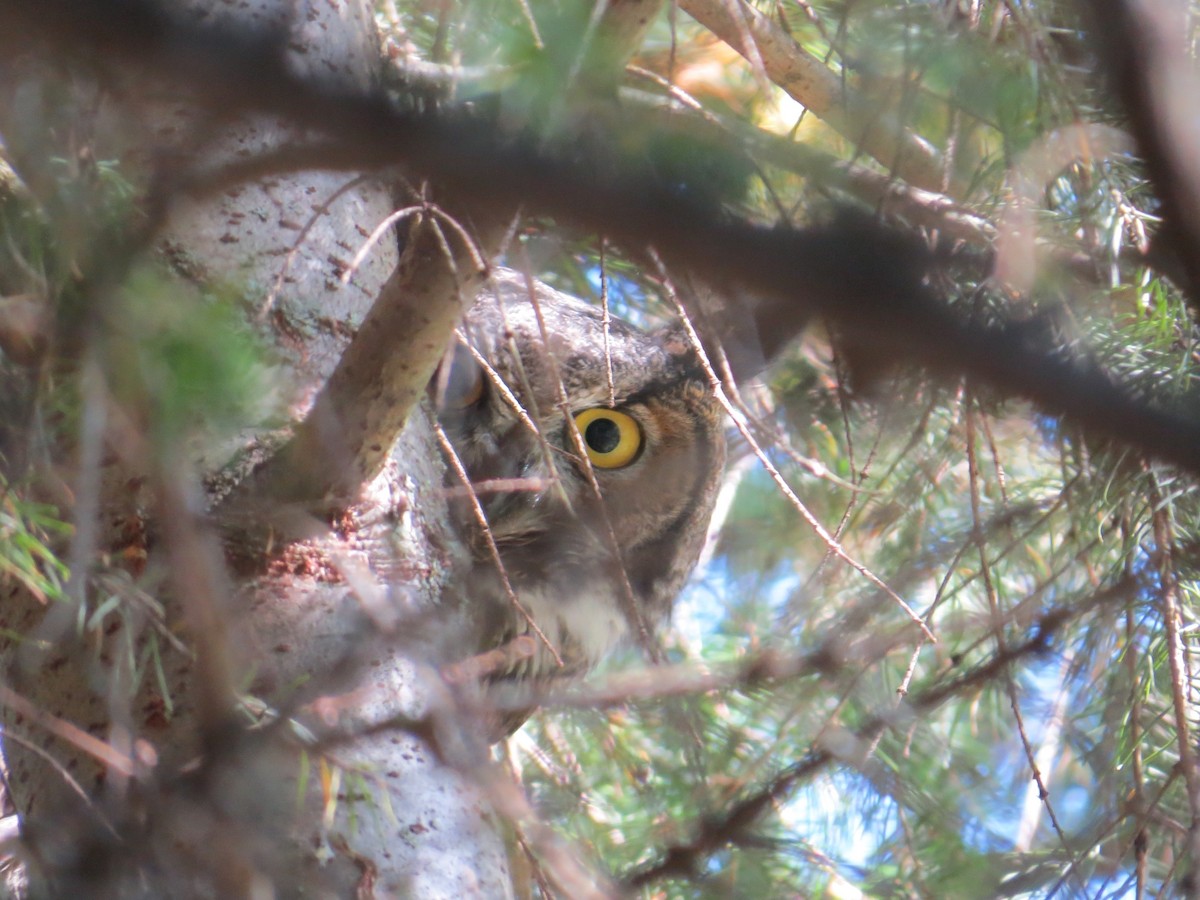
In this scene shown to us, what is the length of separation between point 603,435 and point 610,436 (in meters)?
0.02

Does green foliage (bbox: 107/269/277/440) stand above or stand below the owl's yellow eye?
below

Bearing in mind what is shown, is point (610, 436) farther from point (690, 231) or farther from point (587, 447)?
point (690, 231)

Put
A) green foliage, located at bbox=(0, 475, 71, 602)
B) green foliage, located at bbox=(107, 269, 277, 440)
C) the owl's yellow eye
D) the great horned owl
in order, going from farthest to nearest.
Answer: the owl's yellow eye < the great horned owl < green foliage, located at bbox=(0, 475, 71, 602) < green foliage, located at bbox=(107, 269, 277, 440)

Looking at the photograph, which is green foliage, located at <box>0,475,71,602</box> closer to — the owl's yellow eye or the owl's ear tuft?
the owl's ear tuft

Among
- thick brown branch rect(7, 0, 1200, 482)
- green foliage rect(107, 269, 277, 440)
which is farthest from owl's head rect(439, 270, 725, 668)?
thick brown branch rect(7, 0, 1200, 482)

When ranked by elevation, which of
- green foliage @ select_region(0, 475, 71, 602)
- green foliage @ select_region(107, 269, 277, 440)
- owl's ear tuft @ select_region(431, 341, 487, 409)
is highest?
owl's ear tuft @ select_region(431, 341, 487, 409)

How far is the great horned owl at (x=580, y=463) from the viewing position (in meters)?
1.94

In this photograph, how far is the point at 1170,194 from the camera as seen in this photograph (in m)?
0.42

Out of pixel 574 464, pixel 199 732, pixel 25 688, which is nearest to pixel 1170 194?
pixel 199 732

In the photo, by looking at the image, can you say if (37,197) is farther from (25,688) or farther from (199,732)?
(25,688)

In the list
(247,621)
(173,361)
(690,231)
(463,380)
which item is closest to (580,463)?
(463,380)

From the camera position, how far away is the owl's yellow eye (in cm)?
213

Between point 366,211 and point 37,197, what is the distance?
0.68 meters

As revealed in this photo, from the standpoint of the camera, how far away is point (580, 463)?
5.78ft
